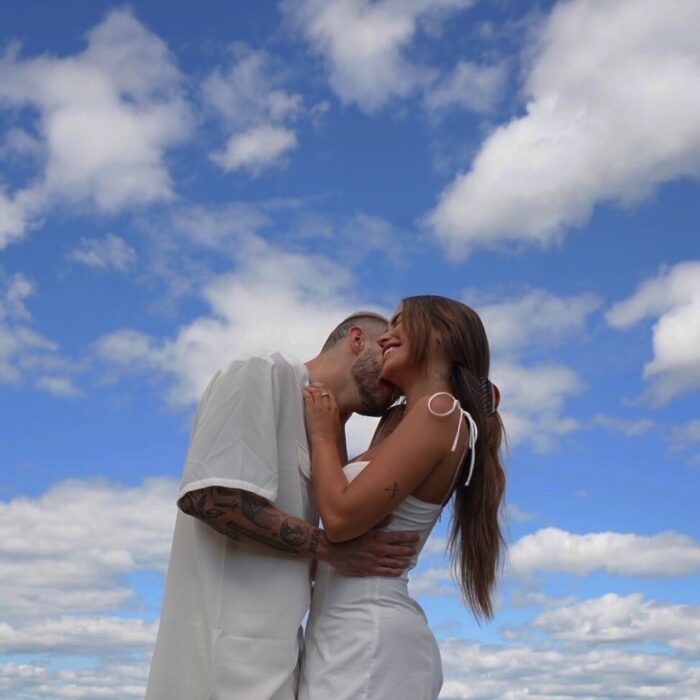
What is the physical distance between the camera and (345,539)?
18.2ft

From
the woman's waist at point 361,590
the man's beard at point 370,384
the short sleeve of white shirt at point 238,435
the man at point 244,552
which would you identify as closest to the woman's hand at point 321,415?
the man at point 244,552

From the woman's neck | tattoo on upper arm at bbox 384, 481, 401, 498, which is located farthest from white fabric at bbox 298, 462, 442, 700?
the woman's neck

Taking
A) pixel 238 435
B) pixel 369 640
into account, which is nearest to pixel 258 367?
pixel 238 435

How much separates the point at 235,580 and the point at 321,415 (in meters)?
1.03

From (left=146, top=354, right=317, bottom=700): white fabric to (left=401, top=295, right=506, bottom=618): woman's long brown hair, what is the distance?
93cm

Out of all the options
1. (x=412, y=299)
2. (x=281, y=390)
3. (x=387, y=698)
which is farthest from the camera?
(x=412, y=299)

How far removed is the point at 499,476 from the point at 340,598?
1256 millimetres

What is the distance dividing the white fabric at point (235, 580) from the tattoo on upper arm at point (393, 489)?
552mm

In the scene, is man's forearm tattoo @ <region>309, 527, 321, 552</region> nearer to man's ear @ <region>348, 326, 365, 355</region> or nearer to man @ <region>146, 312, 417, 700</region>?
man @ <region>146, 312, 417, 700</region>

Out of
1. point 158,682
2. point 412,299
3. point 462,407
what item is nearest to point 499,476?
point 462,407

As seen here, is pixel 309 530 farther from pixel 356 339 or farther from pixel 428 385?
pixel 356 339

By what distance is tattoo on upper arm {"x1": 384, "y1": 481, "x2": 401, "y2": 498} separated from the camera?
554cm

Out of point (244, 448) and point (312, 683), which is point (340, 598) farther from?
point (244, 448)

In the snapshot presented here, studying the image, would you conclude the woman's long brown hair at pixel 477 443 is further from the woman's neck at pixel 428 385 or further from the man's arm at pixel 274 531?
the man's arm at pixel 274 531
